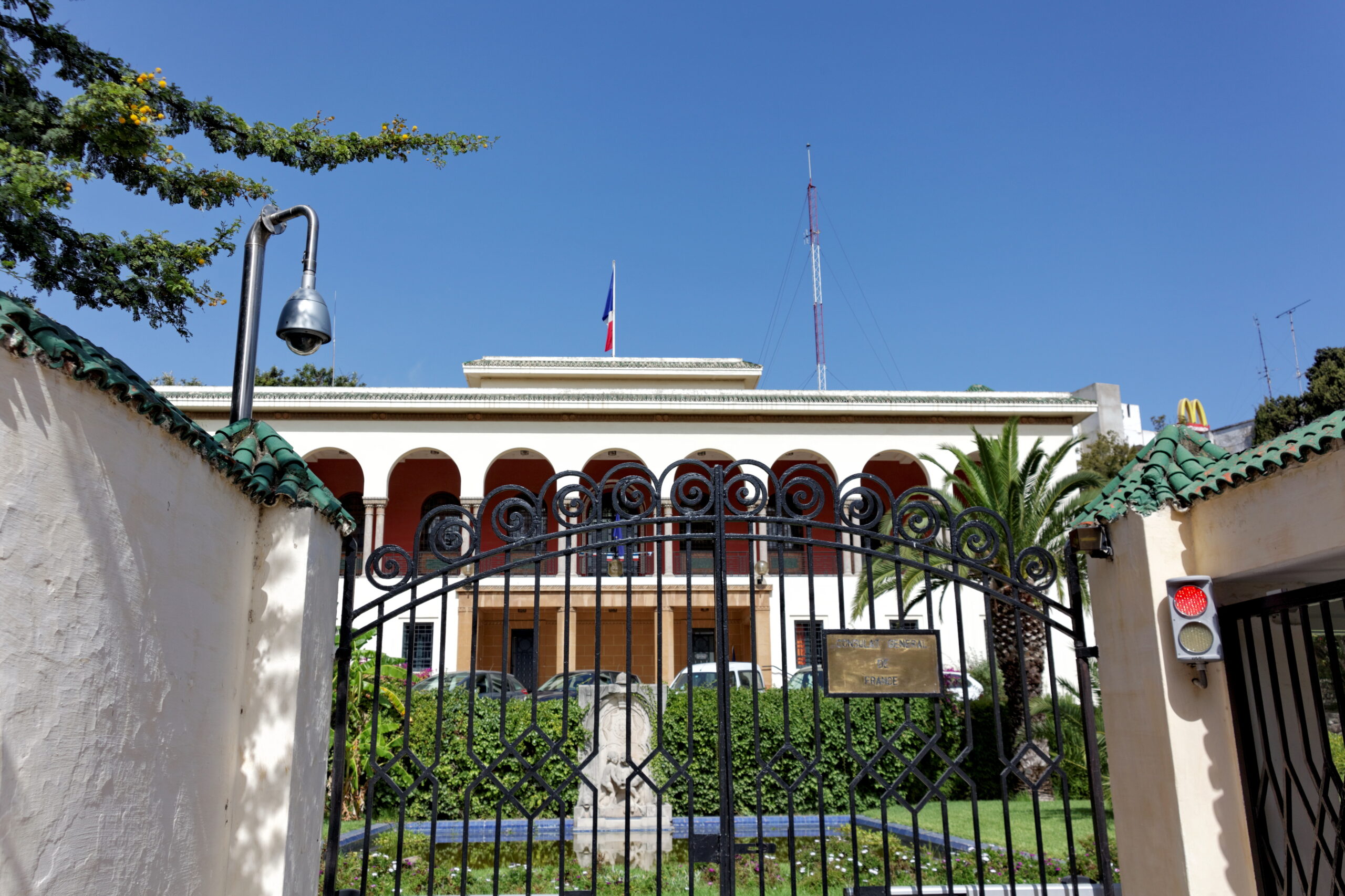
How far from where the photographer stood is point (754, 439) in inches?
886

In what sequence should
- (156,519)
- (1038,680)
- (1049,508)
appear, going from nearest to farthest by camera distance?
(156,519) → (1049,508) → (1038,680)

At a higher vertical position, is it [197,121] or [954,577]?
[197,121]

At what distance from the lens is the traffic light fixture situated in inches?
157

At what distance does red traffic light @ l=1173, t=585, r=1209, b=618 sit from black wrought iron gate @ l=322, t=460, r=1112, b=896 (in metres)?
0.57

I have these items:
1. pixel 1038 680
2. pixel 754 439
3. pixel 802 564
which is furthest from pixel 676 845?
pixel 754 439

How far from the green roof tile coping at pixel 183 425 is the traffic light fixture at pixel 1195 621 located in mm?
3519

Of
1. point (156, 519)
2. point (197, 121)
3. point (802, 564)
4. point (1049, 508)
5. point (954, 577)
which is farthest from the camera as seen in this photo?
point (802, 564)

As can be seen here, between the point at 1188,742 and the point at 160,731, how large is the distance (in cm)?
382

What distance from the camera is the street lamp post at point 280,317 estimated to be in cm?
436

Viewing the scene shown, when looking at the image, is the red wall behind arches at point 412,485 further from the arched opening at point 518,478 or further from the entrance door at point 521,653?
the entrance door at point 521,653

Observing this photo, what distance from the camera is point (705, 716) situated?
11.8m

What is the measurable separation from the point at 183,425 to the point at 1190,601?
12.6 feet

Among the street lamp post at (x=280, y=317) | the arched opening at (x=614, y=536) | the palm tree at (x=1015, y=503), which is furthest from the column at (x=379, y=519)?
the street lamp post at (x=280, y=317)

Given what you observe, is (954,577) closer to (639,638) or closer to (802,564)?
(802,564)
